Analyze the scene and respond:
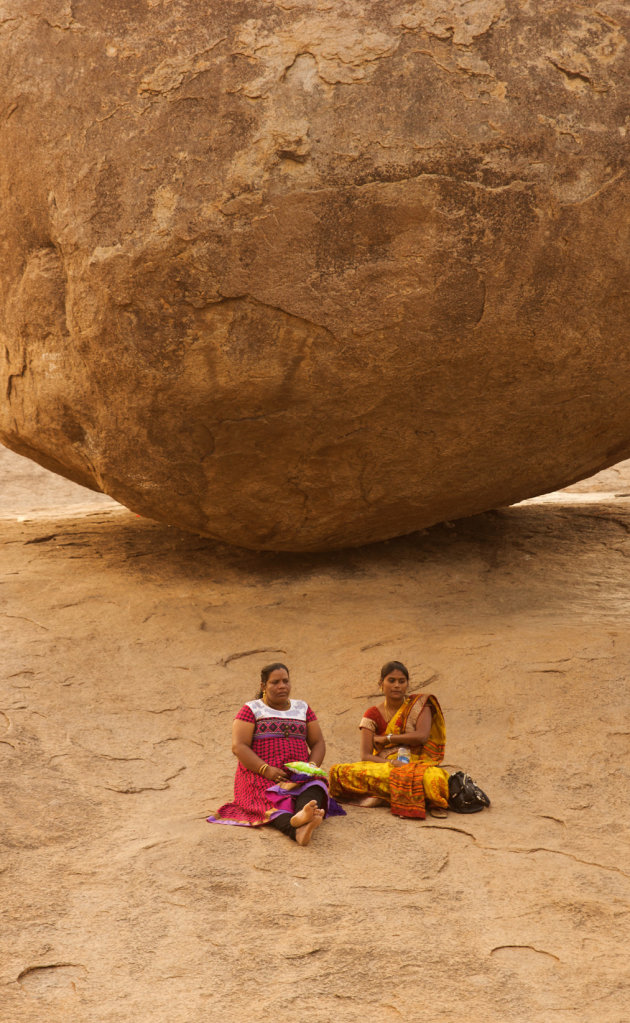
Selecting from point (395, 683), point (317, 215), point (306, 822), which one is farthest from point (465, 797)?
point (317, 215)

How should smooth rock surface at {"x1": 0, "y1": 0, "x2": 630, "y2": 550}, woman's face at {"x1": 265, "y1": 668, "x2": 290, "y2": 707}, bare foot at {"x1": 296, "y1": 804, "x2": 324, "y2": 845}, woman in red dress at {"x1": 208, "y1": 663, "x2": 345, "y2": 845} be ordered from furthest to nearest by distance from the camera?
smooth rock surface at {"x1": 0, "y1": 0, "x2": 630, "y2": 550}
woman's face at {"x1": 265, "y1": 668, "x2": 290, "y2": 707}
woman in red dress at {"x1": 208, "y1": 663, "x2": 345, "y2": 845}
bare foot at {"x1": 296, "y1": 804, "x2": 324, "y2": 845}

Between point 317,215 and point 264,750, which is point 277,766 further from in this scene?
point 317,215

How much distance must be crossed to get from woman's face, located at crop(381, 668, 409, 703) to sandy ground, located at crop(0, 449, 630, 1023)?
326mm

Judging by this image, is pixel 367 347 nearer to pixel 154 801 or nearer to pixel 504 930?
pixel 154 801

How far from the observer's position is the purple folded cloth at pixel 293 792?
3.19 m

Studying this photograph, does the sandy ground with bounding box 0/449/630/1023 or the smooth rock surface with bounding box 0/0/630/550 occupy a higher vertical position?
the smooth rock surface with bounding box 0/0/630/550

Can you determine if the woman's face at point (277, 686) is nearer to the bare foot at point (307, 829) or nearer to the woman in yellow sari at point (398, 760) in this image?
the woman in yellow sari at point (398, 760)

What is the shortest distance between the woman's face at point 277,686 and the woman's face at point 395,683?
0.39 m

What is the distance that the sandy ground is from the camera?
2.37 meters

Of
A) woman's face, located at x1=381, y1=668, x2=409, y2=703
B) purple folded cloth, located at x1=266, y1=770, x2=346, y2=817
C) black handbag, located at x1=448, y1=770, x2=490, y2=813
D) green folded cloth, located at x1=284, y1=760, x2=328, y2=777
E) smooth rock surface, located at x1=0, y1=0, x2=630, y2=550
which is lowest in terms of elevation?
black handbag, located at x1=448, y1=770, x2=490, y2=813

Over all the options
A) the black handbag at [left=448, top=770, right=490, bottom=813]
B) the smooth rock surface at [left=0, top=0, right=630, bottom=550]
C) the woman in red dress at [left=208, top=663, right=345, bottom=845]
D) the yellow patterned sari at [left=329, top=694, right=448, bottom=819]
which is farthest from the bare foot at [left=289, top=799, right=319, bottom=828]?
the smooth rock surface at [left=0, top=0, right=630, bottom=550]

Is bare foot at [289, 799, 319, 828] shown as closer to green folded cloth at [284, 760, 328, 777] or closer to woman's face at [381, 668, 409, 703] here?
green folded cloth at [284, 760, 328, 777]

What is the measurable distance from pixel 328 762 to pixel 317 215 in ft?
6.65

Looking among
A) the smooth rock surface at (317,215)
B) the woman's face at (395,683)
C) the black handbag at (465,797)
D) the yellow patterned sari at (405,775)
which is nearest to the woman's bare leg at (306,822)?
the yellow patterned sari at (405,775)
